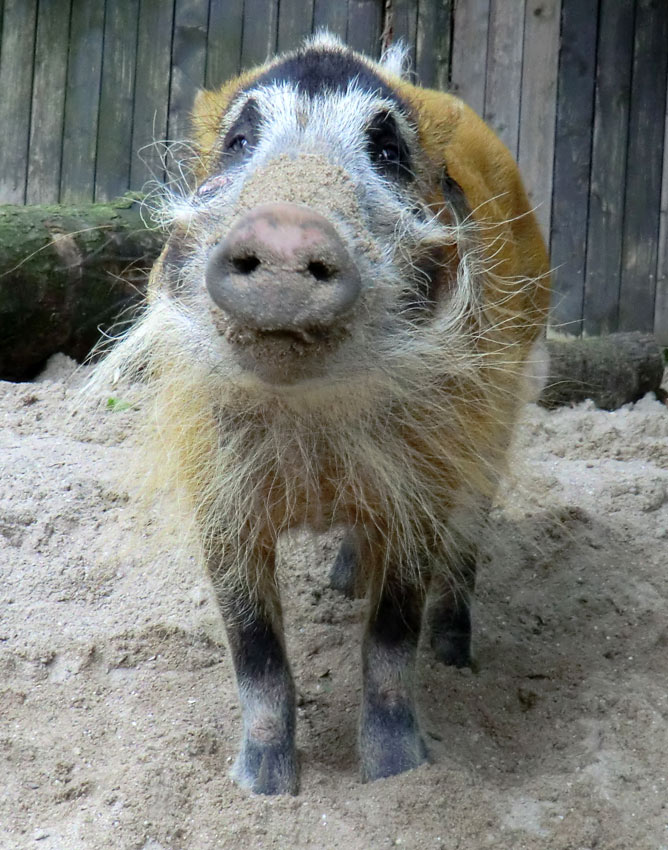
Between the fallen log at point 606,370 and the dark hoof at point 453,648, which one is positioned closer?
the dark hoof at point 453,648

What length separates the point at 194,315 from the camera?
7.49ft

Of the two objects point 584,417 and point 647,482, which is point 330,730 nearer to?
point 647,482

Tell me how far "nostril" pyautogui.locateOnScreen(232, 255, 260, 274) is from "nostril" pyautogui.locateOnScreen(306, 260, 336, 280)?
94 millimetres

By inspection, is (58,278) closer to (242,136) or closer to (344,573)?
(344,573)

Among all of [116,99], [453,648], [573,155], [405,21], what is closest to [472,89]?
[405,21]

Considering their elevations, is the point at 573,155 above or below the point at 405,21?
below

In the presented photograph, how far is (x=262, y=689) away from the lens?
2.59 m

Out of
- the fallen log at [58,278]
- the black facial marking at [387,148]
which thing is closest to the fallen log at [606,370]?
the fallen log at [58,278]

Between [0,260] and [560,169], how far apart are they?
299 centimetres

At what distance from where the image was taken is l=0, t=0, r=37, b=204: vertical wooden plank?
5984 mm

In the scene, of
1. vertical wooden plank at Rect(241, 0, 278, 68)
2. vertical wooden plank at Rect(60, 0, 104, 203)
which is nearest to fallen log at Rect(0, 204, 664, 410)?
vertical wooden plank at Rect(60, 0, 104, 203)

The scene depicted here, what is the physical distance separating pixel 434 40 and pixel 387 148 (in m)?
3.60

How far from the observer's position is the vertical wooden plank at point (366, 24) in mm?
5820

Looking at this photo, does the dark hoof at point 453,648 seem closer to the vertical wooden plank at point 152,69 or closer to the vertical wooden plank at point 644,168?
the vertical wooden plank at point 644,168
